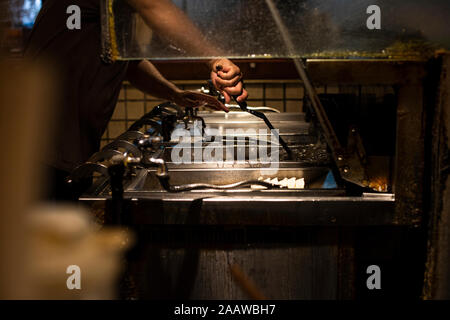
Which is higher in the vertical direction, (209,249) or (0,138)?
(0,138)

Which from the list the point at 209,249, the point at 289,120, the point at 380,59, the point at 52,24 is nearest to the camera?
the point at 380,59

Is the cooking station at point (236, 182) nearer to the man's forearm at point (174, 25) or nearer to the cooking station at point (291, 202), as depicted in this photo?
the cooking station at point (291, 202)

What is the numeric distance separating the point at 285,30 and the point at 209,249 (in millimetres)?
869

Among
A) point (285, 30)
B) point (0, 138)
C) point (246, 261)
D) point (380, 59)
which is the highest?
point (285, 30)

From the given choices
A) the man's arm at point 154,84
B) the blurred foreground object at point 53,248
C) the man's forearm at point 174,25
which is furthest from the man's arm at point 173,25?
the man's arm at point 154,84

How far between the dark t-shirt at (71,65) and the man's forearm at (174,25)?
120 cm

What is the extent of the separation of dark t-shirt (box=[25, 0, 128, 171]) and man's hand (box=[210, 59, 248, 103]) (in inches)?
37.7

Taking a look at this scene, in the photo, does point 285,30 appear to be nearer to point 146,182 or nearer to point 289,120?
point 146,182

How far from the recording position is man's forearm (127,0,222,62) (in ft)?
4.51

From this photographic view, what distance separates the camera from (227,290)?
1524 mm

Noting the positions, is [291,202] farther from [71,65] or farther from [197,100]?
[71,65]

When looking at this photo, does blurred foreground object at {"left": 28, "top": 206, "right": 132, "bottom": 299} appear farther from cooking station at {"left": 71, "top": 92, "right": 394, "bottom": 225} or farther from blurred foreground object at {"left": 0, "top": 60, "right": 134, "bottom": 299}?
cooking station at {"left": 71, "top": 92, "right": 394, "bottom": 225}

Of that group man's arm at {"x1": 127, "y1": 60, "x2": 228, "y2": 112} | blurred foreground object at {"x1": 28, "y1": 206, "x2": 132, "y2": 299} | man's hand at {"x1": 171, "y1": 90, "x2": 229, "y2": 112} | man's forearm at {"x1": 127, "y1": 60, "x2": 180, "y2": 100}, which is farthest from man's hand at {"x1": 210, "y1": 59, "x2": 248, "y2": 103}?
blurred foreground object at {"x1": 28, "y1": 206, "x2": 132, "y2": 299}
